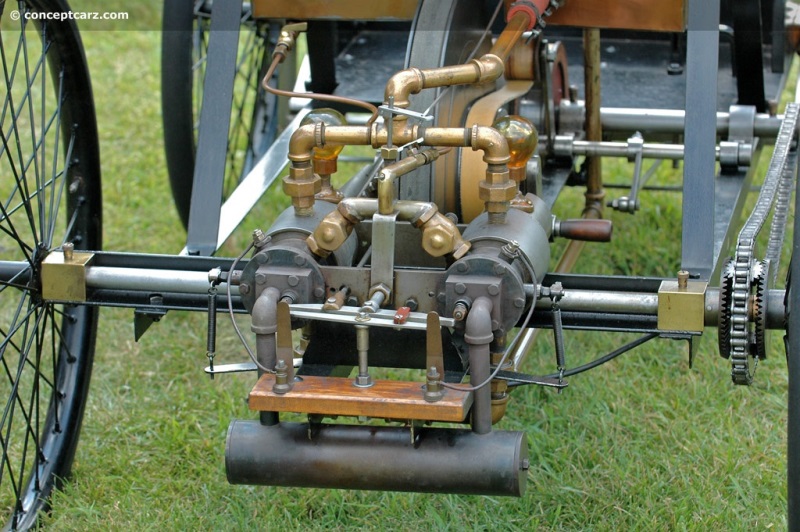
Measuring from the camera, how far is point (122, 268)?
2254 mm

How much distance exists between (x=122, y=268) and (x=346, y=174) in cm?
259

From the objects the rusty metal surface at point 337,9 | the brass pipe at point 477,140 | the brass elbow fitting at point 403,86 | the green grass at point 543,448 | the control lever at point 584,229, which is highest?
the rusty metal surface at point 337,9

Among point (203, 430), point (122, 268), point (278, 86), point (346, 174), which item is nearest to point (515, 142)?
point (122, 268)

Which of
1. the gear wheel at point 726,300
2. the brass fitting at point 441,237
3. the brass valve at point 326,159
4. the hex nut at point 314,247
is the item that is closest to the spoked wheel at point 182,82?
the brass valve at point 326,159

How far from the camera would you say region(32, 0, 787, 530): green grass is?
100 inches

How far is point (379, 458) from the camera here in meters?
1.96

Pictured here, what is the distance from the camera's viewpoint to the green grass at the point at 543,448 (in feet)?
8.35

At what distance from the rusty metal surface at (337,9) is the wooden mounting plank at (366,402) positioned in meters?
1.04

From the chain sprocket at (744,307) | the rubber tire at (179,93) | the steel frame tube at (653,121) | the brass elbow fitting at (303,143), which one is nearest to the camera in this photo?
the chain sprocket at (744,307)

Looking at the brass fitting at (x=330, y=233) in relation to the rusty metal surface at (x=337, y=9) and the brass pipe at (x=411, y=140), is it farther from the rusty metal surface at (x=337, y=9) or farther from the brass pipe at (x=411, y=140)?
the rusty metal surface at (x=337, y=9)

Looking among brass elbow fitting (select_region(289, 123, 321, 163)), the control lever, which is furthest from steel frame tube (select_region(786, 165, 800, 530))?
brass elbow fitting (select_region(289, 123, 321, 163))

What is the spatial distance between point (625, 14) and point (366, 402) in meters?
1.16

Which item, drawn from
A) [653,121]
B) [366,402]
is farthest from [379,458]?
[653,121]

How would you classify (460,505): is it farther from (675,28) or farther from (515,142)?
(675,28)
